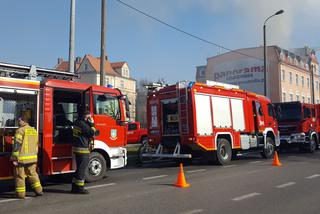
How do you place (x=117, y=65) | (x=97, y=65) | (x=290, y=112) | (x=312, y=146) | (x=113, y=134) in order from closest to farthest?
(x=113, y=134) < (x=312, y=146) < (x=290, y=112) < (x=97, y=65) < (x=117, y=65)

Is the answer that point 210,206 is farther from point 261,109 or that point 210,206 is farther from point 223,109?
point 261,109

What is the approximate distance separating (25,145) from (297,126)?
608 inches

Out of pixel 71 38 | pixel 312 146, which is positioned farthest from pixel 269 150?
pixel 71 38

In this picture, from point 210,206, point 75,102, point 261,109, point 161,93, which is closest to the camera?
point 210,206

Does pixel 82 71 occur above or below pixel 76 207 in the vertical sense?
above

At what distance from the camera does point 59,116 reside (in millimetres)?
9508

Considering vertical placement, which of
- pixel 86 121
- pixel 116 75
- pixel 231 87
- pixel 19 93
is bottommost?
pixel 86 121

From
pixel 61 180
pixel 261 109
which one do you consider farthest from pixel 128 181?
pixel 261 109

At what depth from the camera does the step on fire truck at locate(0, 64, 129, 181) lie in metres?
8.45

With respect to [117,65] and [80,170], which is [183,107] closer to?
[80,170]

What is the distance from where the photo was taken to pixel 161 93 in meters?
14.3

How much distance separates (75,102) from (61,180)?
89.7 inches

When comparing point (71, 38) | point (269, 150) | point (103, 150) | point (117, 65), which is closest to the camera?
point (103, 150)

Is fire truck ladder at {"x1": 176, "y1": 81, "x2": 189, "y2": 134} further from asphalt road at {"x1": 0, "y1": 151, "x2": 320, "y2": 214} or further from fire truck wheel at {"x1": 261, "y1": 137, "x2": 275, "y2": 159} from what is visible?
fire truck wheel at {"x1": 261, "y1": 137, "x2": 275, "y2": 159}
